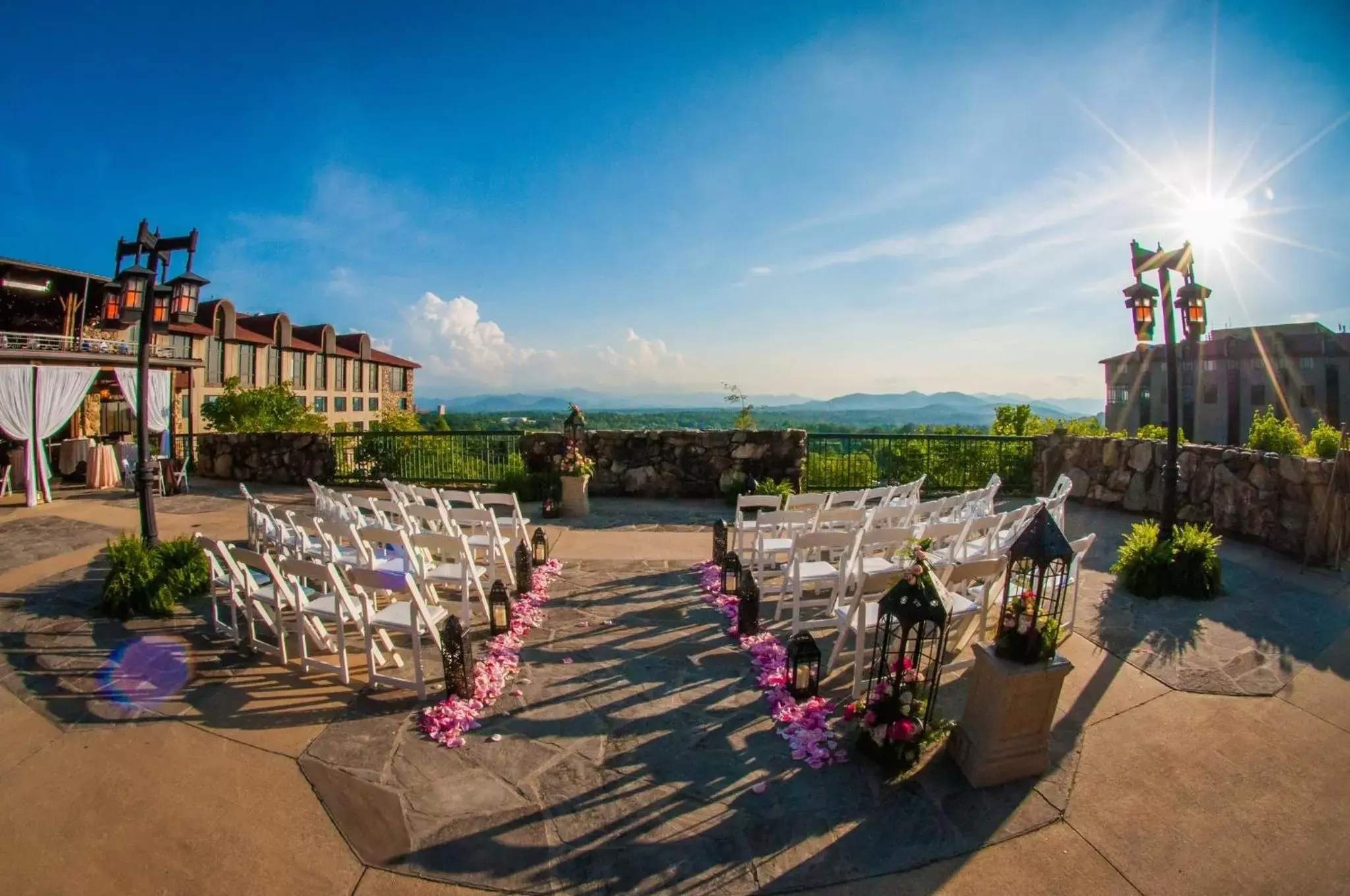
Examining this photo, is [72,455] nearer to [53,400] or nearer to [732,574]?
[53,400]

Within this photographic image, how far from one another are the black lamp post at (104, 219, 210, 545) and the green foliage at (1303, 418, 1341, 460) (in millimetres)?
11553

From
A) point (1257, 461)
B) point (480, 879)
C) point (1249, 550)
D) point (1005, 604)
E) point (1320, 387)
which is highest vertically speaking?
point (1320, 387)

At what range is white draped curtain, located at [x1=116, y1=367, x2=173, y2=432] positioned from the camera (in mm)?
14172

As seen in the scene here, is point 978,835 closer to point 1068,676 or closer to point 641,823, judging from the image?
point 641,823

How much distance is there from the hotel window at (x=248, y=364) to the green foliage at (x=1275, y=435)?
45336 millimetres

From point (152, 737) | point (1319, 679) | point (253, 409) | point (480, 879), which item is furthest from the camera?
point (253, 409)

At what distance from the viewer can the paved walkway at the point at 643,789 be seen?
7.79 feet

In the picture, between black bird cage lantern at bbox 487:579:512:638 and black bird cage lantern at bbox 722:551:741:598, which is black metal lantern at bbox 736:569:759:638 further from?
black bird cage lantern at bbox 487:579:512:638

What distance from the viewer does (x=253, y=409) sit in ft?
87.5

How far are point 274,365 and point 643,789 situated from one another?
46.6 metres

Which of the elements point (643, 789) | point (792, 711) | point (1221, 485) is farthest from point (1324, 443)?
point (643, 789)

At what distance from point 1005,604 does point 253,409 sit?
30910 mm

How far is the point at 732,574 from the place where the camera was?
18.2 ft

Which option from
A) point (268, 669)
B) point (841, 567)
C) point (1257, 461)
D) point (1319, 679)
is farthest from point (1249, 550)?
point (268, 669)
